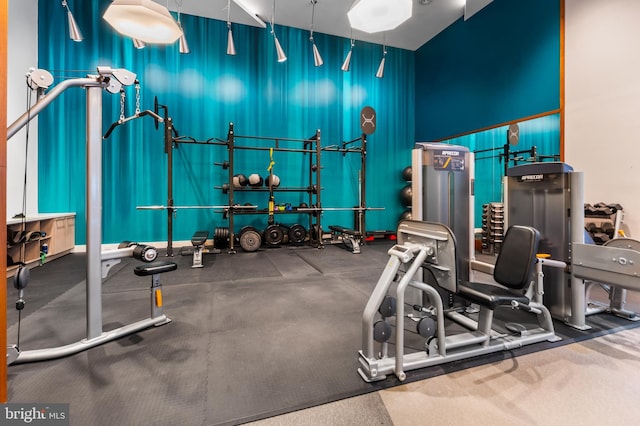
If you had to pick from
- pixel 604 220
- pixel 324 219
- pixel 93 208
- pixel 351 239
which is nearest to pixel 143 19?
pixel 93 208

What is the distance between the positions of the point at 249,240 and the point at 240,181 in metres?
1.24

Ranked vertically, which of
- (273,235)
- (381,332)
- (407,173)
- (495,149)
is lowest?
(381,332)

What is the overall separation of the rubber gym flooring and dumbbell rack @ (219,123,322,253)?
2076 millimetres

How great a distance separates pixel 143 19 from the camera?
2.91 metres

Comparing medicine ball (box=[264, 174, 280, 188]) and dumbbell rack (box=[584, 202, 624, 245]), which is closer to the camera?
dumbbell rack (box=[584, 202, 624, 245])

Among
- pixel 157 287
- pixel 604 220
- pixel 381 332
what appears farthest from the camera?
pixel 604 220

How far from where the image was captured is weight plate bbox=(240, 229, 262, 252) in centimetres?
549

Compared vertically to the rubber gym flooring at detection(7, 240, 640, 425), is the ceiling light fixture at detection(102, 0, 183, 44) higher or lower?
higher

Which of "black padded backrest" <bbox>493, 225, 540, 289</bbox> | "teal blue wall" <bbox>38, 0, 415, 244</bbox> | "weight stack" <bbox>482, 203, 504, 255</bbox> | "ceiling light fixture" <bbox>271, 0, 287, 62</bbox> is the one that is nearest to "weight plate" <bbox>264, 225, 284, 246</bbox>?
"teal blue wall" <bbox>38, 0, 415, 244</bbox>

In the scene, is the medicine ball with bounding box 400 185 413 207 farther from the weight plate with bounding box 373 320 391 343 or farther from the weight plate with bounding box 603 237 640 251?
the weight plate with bounding box 373 320 391 343

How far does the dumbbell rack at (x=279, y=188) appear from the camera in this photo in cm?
554

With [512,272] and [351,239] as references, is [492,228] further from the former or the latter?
[512,272]

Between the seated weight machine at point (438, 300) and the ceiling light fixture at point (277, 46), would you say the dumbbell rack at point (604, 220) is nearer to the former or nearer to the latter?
the seated weight machine at point (438, 300)

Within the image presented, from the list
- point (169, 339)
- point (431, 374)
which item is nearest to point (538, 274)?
point (431, 374)
